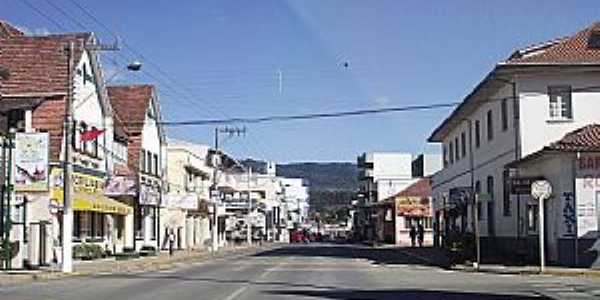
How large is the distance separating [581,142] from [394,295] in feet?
44.3

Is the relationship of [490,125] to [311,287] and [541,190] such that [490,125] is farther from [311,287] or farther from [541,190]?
[311,287]

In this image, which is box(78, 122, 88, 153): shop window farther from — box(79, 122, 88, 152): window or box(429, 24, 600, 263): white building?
box(429, 24, 600, 263): white building

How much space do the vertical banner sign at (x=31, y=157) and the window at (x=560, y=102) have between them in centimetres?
1977

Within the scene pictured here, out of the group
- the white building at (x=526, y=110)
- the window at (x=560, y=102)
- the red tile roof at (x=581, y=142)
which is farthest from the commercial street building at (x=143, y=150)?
the red tile roof at (x=581, y=142)

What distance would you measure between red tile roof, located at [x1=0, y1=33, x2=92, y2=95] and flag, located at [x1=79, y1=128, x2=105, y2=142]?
7.16 ft

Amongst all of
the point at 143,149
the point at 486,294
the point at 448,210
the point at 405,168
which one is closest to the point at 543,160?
the point at 486,294

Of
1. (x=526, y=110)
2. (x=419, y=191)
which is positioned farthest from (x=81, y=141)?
(x=419, y=191)

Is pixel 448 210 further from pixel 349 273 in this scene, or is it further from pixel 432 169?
pixel 432 169

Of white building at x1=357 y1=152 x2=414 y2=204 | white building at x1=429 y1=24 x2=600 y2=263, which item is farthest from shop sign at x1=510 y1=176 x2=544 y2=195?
white building at x1=357 y1=152 x2=414 y2=204

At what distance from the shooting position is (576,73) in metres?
37.8

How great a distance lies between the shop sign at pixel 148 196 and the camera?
53.4m

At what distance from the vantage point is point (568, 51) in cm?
3900

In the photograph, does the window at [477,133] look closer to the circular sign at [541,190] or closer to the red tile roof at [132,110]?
the circular sign at [541,190]

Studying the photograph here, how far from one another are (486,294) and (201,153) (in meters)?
73.0
